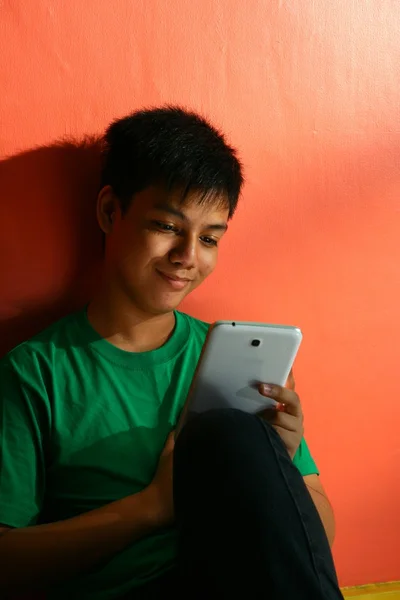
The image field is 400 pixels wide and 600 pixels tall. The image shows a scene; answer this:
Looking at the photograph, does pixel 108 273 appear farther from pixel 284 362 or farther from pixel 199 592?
pixel 199 592

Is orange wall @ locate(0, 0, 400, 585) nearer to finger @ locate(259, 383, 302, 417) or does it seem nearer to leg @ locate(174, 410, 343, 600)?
finger @ locate(259, 383, 302, 417)

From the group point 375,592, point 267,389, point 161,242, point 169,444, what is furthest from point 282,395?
point 375,592

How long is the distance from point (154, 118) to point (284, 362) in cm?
42

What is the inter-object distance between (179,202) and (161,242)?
63mm

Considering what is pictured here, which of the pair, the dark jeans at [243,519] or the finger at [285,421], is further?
the finger at [285,421]

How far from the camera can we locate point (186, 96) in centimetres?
88

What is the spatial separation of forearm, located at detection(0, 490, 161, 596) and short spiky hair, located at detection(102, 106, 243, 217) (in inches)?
17.2

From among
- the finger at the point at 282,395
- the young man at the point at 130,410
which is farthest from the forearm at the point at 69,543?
the finger at the point at 282,395

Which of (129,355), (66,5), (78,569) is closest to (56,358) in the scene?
(129,355)

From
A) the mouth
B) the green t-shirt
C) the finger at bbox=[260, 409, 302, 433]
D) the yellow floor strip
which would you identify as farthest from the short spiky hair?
the yellow floor strip

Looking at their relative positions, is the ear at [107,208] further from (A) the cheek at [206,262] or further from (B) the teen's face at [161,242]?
(A) the cheek at [206,262]

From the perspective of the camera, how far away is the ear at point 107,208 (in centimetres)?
81

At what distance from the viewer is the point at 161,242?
75 centimetres

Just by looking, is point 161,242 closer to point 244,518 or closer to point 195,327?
point 195,327
